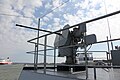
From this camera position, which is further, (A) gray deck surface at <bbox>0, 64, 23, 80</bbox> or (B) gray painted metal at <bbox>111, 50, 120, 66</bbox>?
(B) gray painted metal at <bbox>111, 50, 120, 66</bbox>

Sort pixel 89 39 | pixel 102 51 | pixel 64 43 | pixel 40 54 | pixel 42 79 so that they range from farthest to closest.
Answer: pixel 102 51
pixel 64 43
pixel 40 54
pixel 89 39
pixel 42 79

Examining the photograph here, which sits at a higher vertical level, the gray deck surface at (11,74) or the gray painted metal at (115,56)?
the gray painted metal at (115,56)

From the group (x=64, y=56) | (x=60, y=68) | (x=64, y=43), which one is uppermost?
(x=64, y=43)

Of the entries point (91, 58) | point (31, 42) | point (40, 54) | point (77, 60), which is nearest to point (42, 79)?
point (40, 54)

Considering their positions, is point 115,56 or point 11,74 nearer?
point 11,74

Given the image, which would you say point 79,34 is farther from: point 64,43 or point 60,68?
point 60,68

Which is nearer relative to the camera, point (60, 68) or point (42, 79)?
point (42, 79)

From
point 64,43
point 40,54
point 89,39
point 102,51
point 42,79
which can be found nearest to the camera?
point 42,79

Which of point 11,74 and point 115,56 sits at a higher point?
point 115,56

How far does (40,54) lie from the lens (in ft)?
12.6

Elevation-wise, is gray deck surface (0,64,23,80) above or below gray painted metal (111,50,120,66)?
below

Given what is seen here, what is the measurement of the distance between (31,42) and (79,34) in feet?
4.17

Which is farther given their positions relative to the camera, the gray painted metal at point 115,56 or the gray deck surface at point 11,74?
the gray painted metal at point 115,56

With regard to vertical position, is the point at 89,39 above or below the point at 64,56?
above
